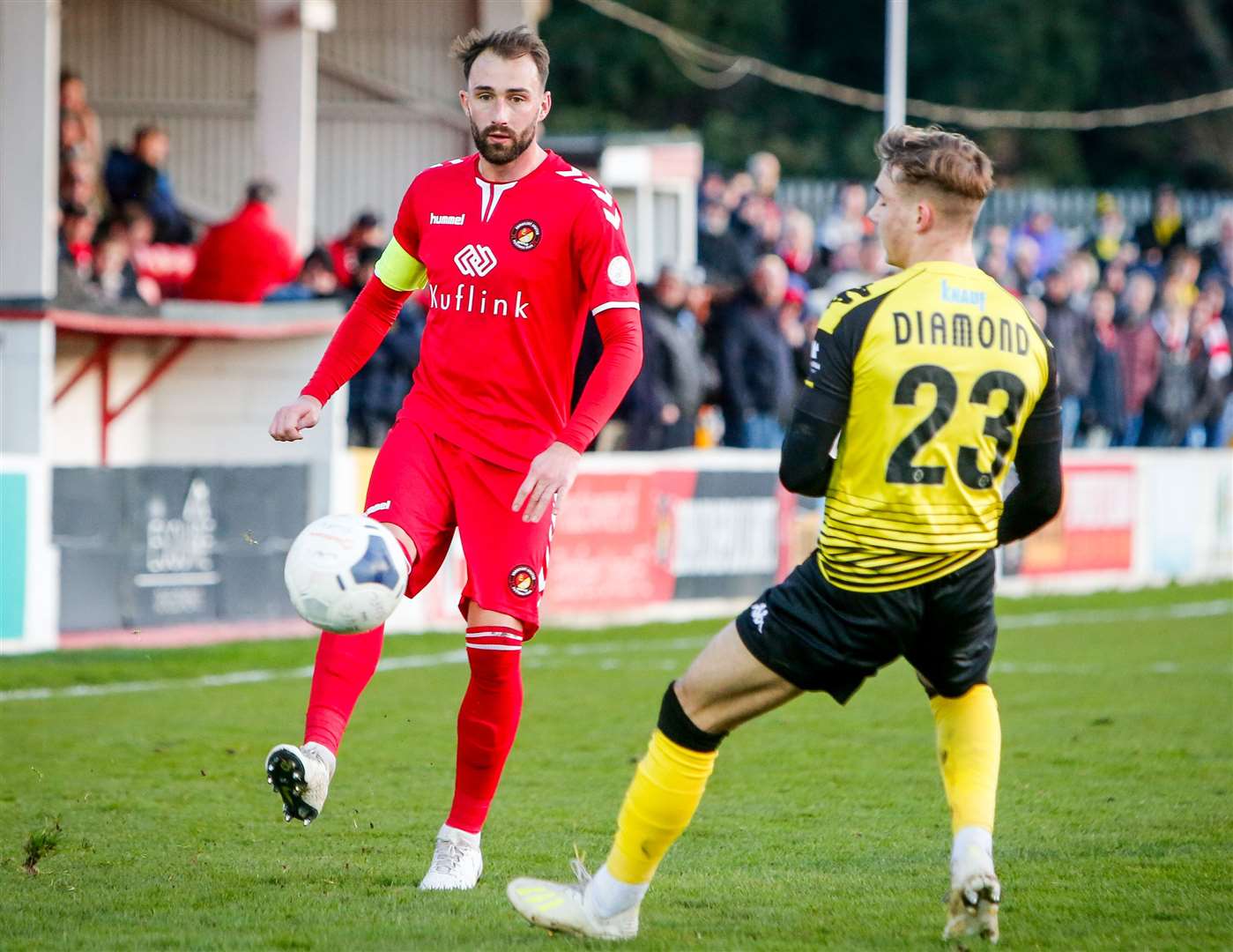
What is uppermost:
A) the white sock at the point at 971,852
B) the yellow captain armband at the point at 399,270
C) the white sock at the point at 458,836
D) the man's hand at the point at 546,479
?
the yellow captain armband at the point at 399,270

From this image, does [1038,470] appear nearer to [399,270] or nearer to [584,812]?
[399,270]

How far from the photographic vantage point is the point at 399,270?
631 cm

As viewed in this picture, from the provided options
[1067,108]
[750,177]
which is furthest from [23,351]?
[1067,108]

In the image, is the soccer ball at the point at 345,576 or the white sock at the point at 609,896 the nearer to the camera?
the white sock at the point at 609,896

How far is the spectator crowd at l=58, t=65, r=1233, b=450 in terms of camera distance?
14.9m

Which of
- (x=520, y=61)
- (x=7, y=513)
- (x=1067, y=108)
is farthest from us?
(x=1067, y=108)

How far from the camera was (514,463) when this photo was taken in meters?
6.00

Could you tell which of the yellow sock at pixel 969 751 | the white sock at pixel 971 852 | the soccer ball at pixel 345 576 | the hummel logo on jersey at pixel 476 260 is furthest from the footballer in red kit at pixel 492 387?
the white sock at pixel 971 852

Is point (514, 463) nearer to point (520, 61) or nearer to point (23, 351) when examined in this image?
point (520, 61)

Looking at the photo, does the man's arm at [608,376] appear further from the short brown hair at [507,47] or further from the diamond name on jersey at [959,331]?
the diamond name on jersey at [959,331]

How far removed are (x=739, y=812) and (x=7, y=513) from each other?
6271 mm

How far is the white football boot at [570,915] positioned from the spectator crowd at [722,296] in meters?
5.48

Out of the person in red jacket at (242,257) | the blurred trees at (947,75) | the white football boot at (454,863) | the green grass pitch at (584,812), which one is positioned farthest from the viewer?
the blurred trees at (947,75)

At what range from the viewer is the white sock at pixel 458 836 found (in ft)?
19.7
